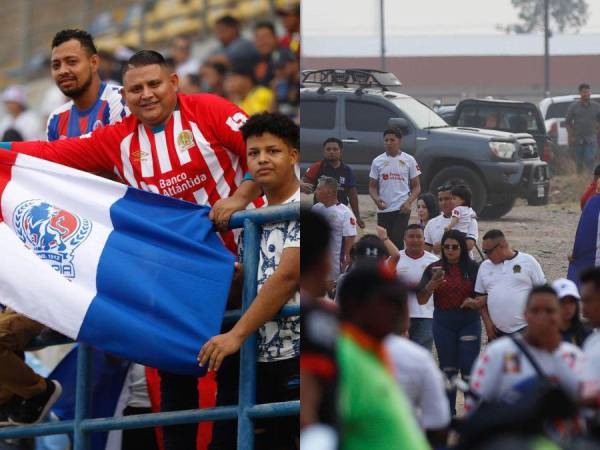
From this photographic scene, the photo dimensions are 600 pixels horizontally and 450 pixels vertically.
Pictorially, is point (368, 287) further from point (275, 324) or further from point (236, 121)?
point (236, 121)

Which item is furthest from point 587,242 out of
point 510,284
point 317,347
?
point 317,347

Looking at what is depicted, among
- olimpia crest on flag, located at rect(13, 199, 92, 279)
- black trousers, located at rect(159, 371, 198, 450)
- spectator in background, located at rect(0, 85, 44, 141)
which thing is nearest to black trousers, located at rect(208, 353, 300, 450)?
black trousers, located at rect(159, 371, 198, 450)

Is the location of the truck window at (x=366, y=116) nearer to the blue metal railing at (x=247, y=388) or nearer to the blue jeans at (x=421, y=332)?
the blue jeans at (x=421, y=332)

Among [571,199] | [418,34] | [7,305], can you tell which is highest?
[418,34]

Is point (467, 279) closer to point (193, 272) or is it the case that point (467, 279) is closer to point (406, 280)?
point (406, 280)

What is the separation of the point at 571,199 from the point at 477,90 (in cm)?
33

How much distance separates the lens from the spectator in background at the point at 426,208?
2553mm

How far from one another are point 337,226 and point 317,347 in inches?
12.3

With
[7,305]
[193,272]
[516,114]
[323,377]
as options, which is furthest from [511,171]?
[7,305]

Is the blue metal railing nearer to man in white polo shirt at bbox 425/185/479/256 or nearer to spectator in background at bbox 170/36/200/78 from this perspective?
man in white polo shirt at bbox 425/185/479/256

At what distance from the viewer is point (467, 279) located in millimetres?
2543

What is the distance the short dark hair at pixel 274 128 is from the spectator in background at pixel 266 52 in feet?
11.9

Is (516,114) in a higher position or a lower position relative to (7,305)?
higher

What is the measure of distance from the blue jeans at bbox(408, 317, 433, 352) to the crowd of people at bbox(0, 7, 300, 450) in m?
1.05
